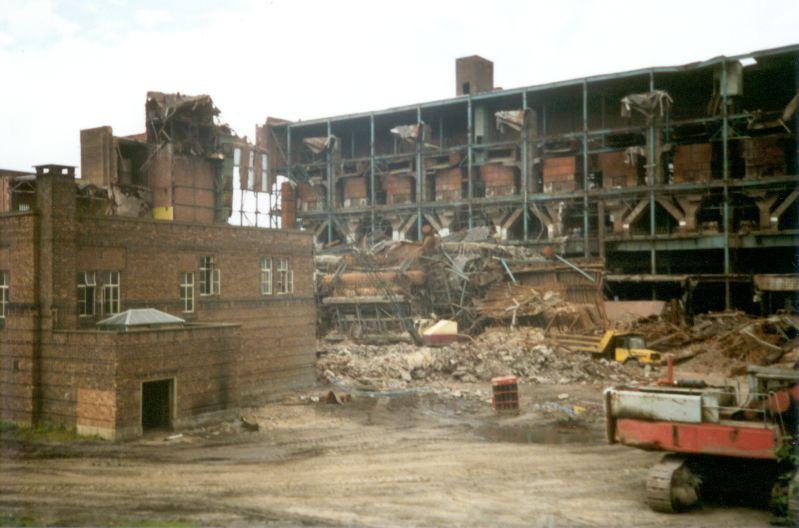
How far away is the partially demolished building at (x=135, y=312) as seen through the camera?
66.0ft

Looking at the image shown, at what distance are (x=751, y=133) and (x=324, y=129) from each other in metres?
30.0

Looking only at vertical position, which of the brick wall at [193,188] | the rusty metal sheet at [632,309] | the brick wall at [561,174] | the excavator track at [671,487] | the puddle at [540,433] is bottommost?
the puddle at [540,433]

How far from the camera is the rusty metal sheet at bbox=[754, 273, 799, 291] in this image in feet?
107

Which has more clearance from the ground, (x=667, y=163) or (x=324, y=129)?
(x=324, y=129)

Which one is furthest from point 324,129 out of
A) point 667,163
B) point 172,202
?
point 667,163

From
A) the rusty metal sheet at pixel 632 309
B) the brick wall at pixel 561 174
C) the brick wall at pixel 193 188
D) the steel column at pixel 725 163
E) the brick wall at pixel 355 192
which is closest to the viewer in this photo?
the rusty metal sheet at pixel 632 309

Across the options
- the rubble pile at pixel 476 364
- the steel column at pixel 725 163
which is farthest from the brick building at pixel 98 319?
the steel column at pixel 725 163

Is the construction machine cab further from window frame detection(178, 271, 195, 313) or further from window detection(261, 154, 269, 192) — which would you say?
window detection(261, 154, 269, 192)

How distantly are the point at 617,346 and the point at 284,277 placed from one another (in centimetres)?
1397

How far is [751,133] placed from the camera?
1540 inches

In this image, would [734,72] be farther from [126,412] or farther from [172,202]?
[126,412]

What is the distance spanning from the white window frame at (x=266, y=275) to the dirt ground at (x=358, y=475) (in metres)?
6.74

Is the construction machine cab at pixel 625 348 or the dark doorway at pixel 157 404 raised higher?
the construction machine cab at pixel 625 348

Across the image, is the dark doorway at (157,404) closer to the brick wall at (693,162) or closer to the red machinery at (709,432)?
the red machinery at (709,432)
